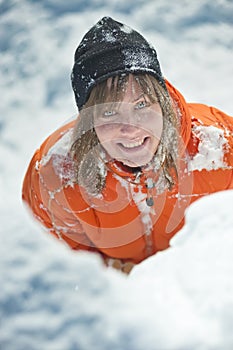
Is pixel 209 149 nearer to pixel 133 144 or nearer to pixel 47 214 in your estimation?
pixel 133 144

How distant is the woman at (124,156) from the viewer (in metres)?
1.54

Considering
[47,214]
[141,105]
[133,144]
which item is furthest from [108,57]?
[47,214]

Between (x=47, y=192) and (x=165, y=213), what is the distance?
0.44 meters

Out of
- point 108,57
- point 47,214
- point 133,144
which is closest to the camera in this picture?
point 108,57

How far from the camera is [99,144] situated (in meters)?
1.67

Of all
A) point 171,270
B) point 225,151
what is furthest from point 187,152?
point 171,270

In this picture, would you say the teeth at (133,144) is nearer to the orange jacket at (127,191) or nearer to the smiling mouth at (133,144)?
the smiling mouth at (133,144)

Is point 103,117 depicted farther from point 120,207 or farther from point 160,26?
point 160,26

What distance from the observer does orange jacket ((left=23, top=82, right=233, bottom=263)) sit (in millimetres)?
1746

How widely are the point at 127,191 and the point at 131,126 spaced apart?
1.08ft

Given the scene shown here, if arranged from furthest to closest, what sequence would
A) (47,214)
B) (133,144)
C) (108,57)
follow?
(47,214) < (133,144) < (108,57)

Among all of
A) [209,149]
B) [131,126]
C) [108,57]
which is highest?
[108,57]

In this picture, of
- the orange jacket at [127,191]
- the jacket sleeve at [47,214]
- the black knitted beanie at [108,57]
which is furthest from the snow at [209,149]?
the jacket sleeve at [47,214]

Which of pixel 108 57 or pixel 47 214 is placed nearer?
pixel 108 57
